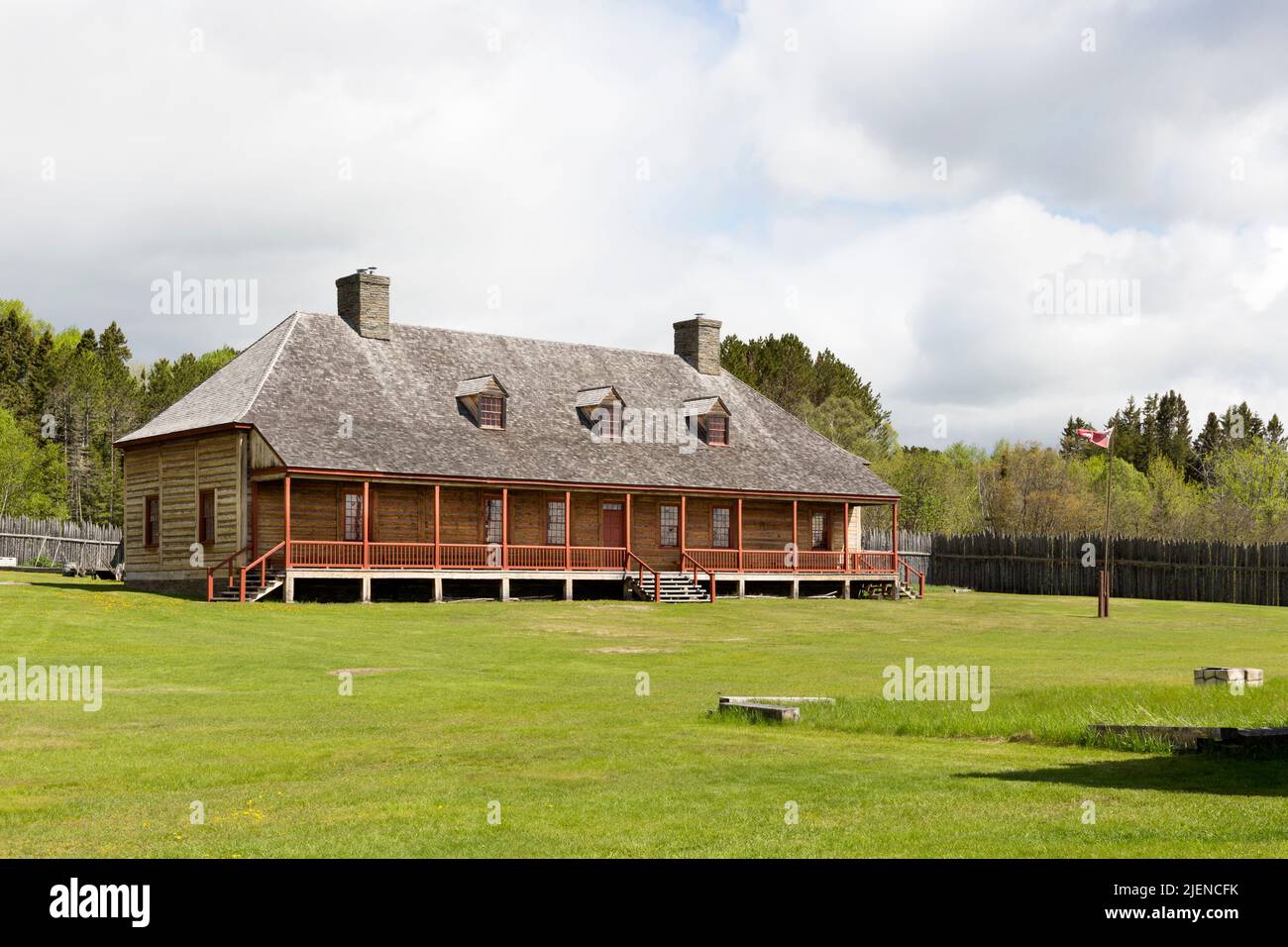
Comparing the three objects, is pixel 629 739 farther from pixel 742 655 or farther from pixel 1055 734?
pixel 742 655

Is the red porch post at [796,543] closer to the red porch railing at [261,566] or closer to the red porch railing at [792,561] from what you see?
the red porch railing at [792,561]

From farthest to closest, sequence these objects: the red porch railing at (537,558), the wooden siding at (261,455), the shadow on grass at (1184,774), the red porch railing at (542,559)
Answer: the red porch railing at (537,558) < the red porch railing at (542,559) < the wooden siding at (261,455) < the shadow on grass at (1184,774)

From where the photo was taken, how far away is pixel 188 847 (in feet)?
30.2

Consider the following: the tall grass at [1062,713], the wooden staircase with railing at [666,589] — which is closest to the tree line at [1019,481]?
the wooden staircase with railing at [666,589]

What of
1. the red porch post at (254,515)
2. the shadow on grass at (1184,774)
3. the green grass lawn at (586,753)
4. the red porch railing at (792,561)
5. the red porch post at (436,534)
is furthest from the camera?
the red porch railing at (792,561)

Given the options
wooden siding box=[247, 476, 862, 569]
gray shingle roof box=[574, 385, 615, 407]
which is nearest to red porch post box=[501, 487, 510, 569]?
wooden siding box=[247, 476, 862, 569]

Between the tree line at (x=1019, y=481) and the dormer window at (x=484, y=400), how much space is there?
44727mm

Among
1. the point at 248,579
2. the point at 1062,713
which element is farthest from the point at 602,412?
the point at 1062,713

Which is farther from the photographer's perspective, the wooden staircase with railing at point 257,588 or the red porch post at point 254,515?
the red porch post at point 254,515

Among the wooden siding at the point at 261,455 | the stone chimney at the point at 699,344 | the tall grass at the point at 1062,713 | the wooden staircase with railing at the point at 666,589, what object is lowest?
the wooden staircase with railing at the point at 666,589

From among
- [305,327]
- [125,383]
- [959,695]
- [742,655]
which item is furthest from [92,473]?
[959,695]

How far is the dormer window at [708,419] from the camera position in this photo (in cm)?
5078
